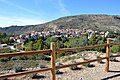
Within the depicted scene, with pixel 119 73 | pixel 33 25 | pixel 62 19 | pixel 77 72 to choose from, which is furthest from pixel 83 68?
pixel 33 25

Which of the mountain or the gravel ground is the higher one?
the mountain

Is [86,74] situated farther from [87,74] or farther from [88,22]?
[88,22]

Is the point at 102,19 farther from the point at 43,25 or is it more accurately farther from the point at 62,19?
the point at 43,25

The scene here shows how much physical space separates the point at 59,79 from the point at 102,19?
328ft

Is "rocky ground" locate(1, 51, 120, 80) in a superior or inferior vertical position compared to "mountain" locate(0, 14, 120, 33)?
inferior

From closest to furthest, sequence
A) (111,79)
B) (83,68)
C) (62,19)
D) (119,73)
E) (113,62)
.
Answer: (111,79), (119,73), (83,68), (113,62), (62,19)

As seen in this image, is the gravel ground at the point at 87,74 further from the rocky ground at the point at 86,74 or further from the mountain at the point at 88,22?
the mountain at the point at 88,22

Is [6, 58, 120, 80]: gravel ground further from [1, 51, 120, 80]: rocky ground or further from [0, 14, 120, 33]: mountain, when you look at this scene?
[0, 14, 120, 33]: mountain

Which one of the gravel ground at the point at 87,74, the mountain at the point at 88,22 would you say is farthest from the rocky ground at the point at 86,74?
the mountain at the point at 88,22

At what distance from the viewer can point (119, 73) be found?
384 inches

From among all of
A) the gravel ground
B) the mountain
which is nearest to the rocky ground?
the gravel ground

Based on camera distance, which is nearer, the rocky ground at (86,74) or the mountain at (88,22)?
the rocky ground at (86,74)

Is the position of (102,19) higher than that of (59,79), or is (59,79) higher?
(102,19)

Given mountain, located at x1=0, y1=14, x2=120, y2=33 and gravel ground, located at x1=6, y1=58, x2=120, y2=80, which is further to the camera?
mountain, located at x1=0, y1=14, x2=120, y2=33
